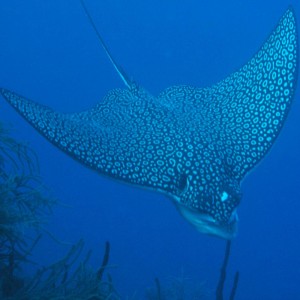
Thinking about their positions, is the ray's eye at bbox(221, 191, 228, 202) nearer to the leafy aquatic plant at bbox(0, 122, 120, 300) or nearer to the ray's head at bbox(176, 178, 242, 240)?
the ray's head at bbox(176, 178, 242, 240)

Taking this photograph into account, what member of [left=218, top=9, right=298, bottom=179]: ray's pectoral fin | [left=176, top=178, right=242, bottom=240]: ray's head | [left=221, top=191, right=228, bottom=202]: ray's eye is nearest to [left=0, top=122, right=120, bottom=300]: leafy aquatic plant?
[left=176, top=178, right=242, bottom=240]: ray's head

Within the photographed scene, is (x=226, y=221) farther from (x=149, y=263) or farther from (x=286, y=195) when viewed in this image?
(x=286, y=195)

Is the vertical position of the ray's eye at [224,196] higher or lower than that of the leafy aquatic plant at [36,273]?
higher

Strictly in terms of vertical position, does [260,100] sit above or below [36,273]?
above

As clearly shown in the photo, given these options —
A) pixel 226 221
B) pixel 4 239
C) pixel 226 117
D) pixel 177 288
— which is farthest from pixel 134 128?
pixel 177 288

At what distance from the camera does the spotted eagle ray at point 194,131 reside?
3.91 metres

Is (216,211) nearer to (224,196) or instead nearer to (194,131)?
(224,196)

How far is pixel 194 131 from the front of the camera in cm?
471

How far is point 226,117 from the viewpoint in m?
5.14

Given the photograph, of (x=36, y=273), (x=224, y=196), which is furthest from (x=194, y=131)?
(x=36, y=273)

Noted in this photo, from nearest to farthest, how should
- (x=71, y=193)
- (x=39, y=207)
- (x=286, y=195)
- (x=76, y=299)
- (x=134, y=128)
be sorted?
(x=76, y=299) < (x=39, y=207) < (x=134, y=128) < (x=71, y=193) < (x=286, y=195)

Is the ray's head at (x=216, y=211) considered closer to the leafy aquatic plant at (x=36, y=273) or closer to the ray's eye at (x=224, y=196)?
the ray's eye at (x=224, y=196)

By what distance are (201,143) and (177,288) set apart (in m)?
5.48

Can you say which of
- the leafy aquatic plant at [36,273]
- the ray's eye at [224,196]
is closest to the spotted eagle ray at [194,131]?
the ray's eye at [224,196]
